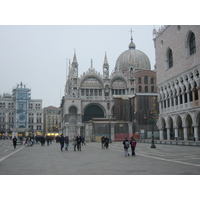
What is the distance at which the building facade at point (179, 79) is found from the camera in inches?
1457

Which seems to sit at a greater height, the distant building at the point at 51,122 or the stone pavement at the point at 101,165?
the distant building at the point at 51,122

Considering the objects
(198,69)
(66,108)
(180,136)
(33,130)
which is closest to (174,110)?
(180,136)

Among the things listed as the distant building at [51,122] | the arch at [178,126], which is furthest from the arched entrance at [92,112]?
the distant building at [51,122]

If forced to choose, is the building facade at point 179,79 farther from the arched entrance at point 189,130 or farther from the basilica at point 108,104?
the basilica at point 108,104

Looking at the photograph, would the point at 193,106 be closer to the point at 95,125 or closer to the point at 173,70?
the point at 173,70

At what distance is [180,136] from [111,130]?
14547 mm

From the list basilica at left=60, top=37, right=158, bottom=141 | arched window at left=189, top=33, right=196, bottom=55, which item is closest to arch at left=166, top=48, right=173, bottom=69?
arched window at left=189, top=33, right=196, bottom=55

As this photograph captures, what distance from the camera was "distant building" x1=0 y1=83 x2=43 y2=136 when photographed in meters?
101

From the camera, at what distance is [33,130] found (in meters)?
111

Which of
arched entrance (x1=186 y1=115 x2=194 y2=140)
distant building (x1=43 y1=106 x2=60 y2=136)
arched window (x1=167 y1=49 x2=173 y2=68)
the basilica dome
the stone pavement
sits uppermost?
the basilica dome

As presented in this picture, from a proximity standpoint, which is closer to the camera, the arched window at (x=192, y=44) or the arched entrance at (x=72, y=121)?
the arched window at (x=192, y=44)

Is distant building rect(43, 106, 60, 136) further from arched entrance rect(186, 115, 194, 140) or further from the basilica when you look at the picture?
arched entrance rect(186, 115, 194, 140)

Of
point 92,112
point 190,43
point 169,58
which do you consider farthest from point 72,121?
point 190,43

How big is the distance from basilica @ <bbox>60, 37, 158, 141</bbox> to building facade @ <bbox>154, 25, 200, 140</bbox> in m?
8.81
